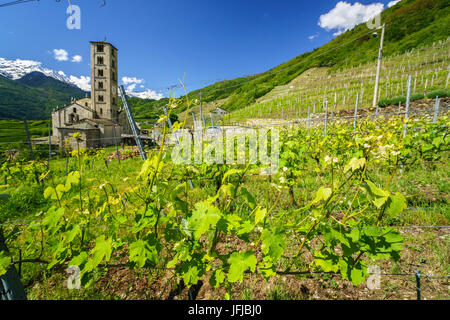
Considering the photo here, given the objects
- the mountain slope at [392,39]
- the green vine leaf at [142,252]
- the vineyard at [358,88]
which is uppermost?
the mountain slope at [392,39]

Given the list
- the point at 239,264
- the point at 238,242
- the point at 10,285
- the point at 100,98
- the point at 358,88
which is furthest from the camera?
the point at 100,98

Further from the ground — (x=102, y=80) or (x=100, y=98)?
(x=102, y=80)

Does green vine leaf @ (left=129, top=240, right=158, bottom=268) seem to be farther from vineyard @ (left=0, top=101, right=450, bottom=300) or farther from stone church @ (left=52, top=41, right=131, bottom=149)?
stone church @ (left=52, top=41, right=131, bottom=149)

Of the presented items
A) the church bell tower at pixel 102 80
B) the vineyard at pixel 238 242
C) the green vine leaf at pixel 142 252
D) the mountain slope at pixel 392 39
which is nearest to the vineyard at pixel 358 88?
the mountain slope at pixel 392 39

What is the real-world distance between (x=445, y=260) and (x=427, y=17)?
276 ft

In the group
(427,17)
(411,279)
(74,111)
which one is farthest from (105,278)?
(427,17)

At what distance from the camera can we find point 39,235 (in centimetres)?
242

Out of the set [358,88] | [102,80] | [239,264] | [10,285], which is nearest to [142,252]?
[239,264]

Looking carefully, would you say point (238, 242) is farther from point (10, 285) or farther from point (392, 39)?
point (392, 39)

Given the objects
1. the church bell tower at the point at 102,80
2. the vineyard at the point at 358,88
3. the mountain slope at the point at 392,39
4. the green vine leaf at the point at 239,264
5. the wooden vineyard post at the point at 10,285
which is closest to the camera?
the green vine leaf at the point at 239,264

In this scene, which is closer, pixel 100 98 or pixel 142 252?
pixel 142 252

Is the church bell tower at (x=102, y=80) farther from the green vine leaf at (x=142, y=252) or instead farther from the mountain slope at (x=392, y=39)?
the green vine leaf at (x=142, y=252)

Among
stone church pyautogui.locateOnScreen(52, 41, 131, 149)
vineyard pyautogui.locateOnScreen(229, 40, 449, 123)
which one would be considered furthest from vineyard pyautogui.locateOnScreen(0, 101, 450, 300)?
stone church pyautogui.locateOnScreen(52, 41, 131, 149)
